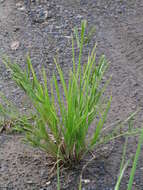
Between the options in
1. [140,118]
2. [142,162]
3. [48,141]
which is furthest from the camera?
[140,118]

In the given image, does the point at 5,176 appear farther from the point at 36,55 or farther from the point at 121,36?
the point at 121,36

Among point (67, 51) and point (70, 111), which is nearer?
point (70, 111)

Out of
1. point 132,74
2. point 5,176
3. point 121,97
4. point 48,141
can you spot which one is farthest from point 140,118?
point 5,176

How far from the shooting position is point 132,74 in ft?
8.55

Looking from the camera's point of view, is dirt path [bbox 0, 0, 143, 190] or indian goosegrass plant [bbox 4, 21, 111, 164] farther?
dirt path [bbox 0, 0, 143, 190]

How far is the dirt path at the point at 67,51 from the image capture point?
187cm

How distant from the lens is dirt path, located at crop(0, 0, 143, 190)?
1.87 metres

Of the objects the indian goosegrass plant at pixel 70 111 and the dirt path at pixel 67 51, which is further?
the dirt path at pixel 67 51

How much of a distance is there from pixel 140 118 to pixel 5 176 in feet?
2.54

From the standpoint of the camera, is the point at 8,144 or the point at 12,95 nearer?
the point at 8,144

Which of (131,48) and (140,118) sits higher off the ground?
(131,48)

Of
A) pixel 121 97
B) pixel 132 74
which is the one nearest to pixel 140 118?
pixel 121 97

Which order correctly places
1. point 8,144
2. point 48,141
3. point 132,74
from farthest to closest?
point 132,74 < point 8,144 < point 48,141

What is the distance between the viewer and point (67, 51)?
9.08ft
